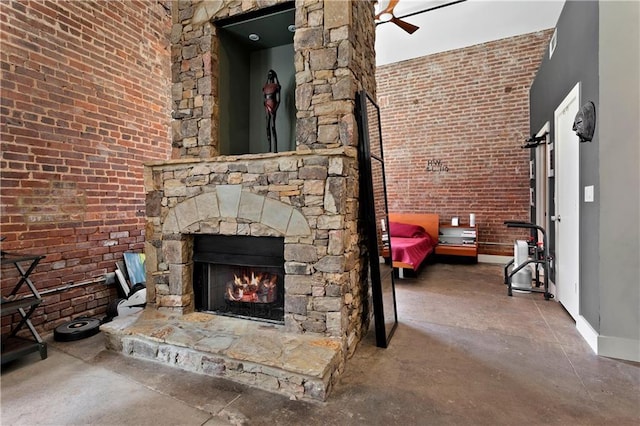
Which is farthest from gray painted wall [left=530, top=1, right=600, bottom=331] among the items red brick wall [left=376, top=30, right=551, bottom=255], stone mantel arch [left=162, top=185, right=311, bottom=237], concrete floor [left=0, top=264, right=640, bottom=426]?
stone mantel arch [left=162, top=185, right=311, bottom=237]

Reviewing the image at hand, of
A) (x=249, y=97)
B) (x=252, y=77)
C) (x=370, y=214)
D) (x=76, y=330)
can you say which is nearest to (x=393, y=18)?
(x=252, y=77)

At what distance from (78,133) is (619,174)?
4863 mm

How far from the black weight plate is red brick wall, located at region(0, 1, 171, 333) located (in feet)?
0.71

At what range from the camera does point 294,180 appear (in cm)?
238

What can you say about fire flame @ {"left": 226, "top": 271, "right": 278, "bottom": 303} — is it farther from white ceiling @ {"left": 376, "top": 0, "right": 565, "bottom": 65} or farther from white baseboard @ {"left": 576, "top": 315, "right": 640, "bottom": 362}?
white ceiling @ {"left": 376, "top": 0, "right": 565, "bottom": 65}

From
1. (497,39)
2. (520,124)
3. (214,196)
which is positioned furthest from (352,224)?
(497,39)

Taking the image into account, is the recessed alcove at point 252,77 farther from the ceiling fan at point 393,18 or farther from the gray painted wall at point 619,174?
the gray painted wall at point 619,174

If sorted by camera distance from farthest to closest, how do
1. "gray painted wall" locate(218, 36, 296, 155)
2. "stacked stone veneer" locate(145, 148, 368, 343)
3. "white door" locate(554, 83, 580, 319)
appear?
"white door" locate(554, 83, 580, 319)
"gray painted wall" locate(218, 36, 296, 155)
"stacked stone veneer" locate(145, 148, 368, 343)

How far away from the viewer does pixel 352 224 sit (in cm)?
247

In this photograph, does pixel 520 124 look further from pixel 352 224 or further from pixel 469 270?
pixel 352 224

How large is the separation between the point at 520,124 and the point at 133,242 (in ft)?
21.6

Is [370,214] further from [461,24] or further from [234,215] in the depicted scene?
[461,24]

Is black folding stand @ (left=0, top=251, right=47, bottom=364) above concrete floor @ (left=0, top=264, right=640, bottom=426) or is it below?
above

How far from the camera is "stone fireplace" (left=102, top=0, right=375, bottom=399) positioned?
231 cm
